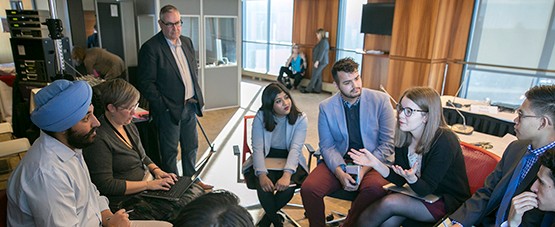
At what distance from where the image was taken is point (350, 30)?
7.33 metres

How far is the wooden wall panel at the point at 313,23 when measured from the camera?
7.41 meters

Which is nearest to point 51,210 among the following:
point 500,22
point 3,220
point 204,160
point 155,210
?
point 3,220

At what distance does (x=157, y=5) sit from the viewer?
15.5ft

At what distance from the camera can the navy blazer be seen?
266 centimetres

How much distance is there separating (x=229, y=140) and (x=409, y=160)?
2.77m

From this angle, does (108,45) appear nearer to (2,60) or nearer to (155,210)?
(2,60)

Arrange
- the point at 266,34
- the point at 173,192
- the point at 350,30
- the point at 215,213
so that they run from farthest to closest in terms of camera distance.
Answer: the point at 266,34 → the point at 350,30 → the point at 173,192 → the point at 215,213

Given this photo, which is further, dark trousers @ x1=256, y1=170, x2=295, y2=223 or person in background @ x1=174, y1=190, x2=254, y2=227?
dark trousers @ x1=256, y1=170, x2=295, y2=223

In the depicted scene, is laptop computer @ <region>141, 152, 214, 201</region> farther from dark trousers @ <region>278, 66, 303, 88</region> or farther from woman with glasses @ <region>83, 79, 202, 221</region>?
dark trousers @ <region>278, 66, 303, 88</region>

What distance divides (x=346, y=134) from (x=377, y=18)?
15.4ft

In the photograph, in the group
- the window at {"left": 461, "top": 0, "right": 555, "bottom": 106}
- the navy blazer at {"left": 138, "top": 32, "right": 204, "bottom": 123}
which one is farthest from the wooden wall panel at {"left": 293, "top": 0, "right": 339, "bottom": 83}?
the navy blazer at {"left": 138, "top": 32, "right": 204, "bottom": 123}

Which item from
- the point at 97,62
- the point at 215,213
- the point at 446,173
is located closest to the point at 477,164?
the point at 446,173

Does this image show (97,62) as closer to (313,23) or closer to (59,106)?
(59,106)

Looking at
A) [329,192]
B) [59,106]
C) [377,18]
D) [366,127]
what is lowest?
[329,192]
